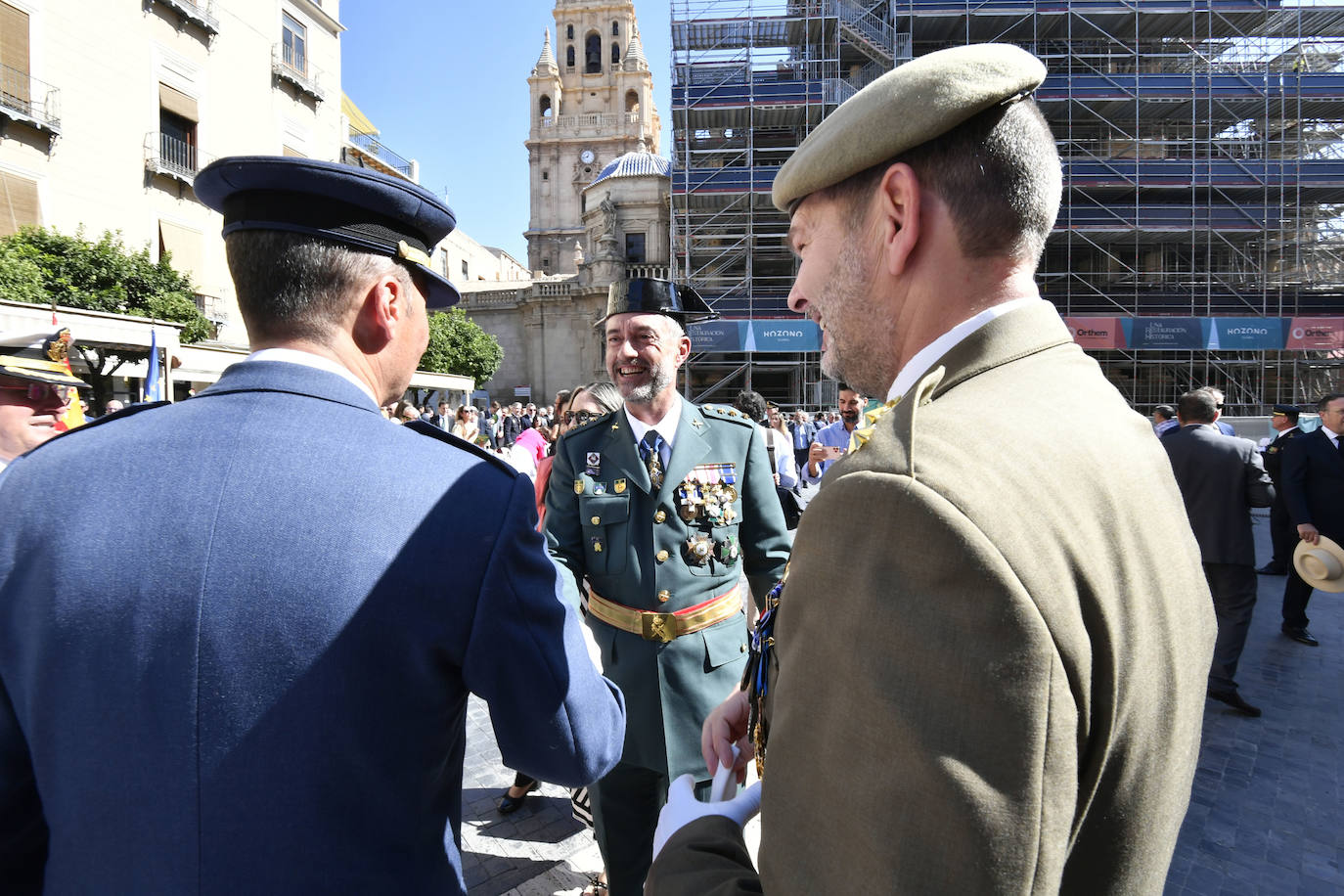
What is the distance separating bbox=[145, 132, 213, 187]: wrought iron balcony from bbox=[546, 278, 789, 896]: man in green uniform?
18.1 meters

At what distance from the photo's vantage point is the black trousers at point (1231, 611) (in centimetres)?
473

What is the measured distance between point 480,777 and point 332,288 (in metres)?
3.48

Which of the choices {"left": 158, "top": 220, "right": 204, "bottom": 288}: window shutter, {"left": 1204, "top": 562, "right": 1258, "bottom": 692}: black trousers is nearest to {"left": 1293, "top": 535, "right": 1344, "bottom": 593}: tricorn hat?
{"left": 1204, "top": 562, "right": 1258, "bottom": 692}: black trousers

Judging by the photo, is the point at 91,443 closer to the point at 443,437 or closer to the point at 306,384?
the point at 306,384

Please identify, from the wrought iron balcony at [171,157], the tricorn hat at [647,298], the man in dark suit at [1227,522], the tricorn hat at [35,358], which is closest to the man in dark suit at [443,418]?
the wrought iron balcony at [171,157]

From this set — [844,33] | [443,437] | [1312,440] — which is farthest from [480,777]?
[844,33]

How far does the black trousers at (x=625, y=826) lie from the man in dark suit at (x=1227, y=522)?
14.4 feet

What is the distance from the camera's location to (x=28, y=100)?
13977mm

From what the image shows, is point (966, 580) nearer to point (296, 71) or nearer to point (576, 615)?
point (576, 615)

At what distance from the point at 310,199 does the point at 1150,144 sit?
25.8 m

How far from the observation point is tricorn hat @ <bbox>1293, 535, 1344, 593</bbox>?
3510 millimetres

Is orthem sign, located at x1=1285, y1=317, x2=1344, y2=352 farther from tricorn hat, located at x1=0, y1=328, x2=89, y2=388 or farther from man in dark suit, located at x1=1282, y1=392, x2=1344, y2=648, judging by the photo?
tricorn hat, located at x1=0, y1=328, x2=89, y2=388

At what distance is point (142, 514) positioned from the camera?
0.98 metres

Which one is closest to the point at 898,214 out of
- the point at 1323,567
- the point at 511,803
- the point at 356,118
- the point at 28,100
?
the point at 511,803
